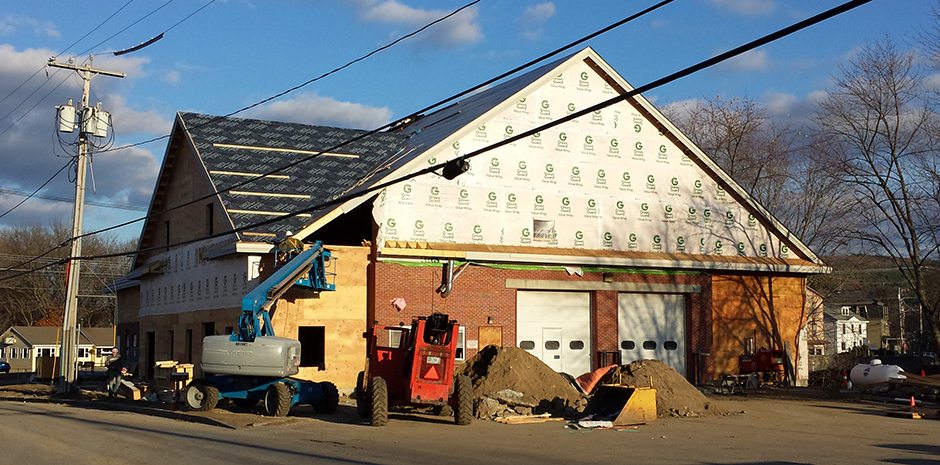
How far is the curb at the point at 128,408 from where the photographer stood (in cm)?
2232

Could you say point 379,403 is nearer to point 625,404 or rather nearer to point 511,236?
point 625,404

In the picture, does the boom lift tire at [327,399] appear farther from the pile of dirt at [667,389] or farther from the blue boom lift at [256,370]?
the pile of dirt at [667,389]

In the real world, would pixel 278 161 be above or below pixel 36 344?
above

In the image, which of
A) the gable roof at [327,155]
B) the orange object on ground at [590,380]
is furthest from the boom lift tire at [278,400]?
the orange object on ground at [590,380]

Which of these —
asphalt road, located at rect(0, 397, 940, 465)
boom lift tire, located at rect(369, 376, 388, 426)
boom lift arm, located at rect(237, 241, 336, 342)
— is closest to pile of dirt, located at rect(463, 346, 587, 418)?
asphalt road, located at rect(0, 397, 940, 465)

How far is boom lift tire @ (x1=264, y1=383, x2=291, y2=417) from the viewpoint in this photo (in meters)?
23.2

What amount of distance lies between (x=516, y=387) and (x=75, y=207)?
66.4ft

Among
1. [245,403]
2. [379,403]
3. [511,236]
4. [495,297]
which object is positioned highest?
[511,236]

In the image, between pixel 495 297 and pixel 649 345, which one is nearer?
pixel 495 297

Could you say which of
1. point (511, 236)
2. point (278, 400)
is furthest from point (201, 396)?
point (511, 236)

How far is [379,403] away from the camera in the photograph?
69.1ft

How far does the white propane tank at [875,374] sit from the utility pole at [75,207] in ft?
91.4

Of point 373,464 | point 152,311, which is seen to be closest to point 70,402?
point 152,311

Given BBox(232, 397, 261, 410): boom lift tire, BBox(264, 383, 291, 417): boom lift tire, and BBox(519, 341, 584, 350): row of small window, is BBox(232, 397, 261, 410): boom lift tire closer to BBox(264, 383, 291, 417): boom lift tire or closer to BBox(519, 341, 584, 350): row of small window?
BBox(264, 383, 291, 417): boom lift tire
